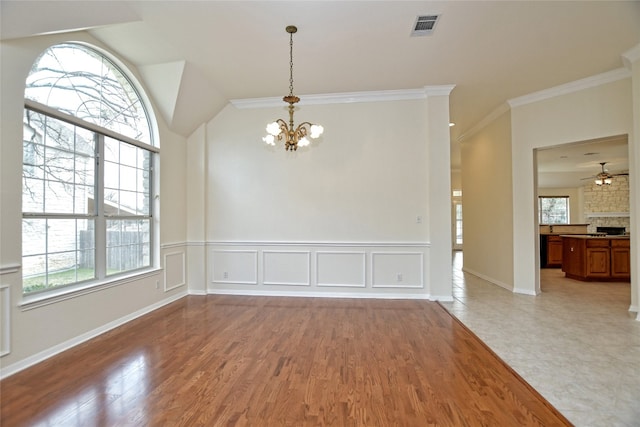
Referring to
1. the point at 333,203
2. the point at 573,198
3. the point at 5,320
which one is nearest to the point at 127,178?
the point at 5,320

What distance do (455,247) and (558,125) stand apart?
27.6ft

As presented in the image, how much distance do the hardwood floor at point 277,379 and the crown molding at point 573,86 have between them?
3818 millimetres

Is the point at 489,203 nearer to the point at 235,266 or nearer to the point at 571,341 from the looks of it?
the point at 571,341

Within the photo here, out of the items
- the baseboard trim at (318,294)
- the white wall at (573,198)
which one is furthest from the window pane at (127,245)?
the white wall at (573,198)

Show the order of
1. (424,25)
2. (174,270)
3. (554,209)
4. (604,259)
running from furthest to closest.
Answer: (554,209), (604,259), (174,270), (424,25)

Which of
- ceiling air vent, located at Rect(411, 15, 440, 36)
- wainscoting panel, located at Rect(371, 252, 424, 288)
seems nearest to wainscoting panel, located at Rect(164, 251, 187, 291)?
wainscoting panel, located at Rect(371, 252, 424, 288)

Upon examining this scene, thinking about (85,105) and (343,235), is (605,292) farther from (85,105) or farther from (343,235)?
(85,105)

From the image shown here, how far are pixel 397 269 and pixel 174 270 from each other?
3.53m

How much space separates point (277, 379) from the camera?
92.6 inches

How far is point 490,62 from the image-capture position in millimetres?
3777

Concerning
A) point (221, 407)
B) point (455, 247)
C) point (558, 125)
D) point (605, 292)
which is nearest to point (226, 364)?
point (221, 407)

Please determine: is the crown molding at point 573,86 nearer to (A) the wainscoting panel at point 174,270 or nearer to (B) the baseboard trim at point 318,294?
(B) the baseboard trim at point 318,294

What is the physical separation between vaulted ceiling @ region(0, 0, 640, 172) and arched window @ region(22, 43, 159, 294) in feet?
1.32

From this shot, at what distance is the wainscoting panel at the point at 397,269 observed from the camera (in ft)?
15.4
